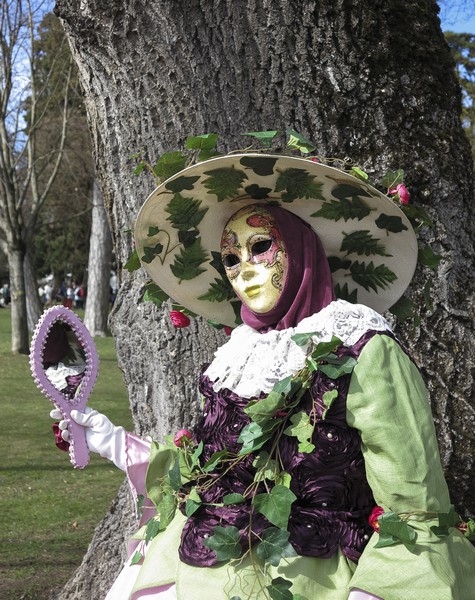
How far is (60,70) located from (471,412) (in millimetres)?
14538

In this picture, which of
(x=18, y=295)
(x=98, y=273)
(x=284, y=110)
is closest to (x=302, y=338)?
(x=284, y=110)

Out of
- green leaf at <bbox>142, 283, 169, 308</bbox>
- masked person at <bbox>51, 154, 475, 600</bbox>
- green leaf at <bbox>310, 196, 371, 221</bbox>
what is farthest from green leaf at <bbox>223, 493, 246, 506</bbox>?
green leaf at <bbox>142, 283, 169, 308</bbox>

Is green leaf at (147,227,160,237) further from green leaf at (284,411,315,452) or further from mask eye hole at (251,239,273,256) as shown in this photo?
green leaf at (284,411,315,452)

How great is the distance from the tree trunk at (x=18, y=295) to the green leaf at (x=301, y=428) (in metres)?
14.0

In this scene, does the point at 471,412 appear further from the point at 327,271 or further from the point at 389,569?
the point at 389,569

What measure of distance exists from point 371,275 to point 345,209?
0.27 m

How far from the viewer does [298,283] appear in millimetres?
2516

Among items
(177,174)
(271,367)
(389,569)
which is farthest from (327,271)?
(389,569)

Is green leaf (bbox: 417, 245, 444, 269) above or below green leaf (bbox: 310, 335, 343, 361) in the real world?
above

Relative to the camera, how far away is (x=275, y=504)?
2225 mm

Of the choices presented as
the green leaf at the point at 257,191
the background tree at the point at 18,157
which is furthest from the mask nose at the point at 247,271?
the background tree at the point at 18,157

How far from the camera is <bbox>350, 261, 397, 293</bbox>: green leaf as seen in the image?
2.76 meters

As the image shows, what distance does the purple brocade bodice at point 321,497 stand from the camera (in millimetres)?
2266

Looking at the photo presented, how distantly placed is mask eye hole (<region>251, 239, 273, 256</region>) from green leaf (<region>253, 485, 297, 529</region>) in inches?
28.9
